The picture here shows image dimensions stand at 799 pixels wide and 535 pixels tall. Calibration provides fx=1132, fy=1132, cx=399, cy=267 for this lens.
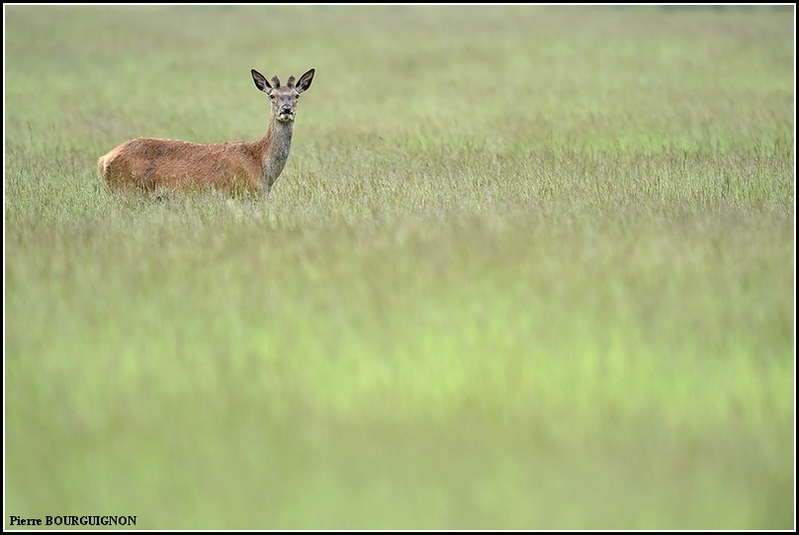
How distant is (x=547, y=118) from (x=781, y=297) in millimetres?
11632

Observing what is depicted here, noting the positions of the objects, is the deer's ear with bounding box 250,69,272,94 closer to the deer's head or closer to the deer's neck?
the deer's head

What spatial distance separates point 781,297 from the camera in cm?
593

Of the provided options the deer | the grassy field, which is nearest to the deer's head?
the deer

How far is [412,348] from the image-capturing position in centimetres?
539

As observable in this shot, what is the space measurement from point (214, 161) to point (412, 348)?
5.63m

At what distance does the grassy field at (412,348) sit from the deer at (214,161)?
267mm

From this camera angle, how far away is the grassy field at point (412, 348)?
4.28 m

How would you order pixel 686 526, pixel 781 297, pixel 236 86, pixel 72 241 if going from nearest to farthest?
pixel 686 526 → pixel 781 297 → pixel 72 241 → pixel 236 86

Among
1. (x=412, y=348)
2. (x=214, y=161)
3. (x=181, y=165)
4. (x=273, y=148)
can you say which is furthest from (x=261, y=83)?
(x=412, y=348)

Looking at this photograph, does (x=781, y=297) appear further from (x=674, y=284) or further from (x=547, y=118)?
(x=547, y=118)

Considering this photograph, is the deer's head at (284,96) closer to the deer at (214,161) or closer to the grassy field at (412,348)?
the deer at (214,161)

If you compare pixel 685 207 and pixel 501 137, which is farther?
pixel 501 137

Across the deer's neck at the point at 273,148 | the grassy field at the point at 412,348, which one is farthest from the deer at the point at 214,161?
the grassy field at the point at 412,348

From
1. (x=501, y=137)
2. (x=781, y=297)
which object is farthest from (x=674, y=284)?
(x=501, y=137)
